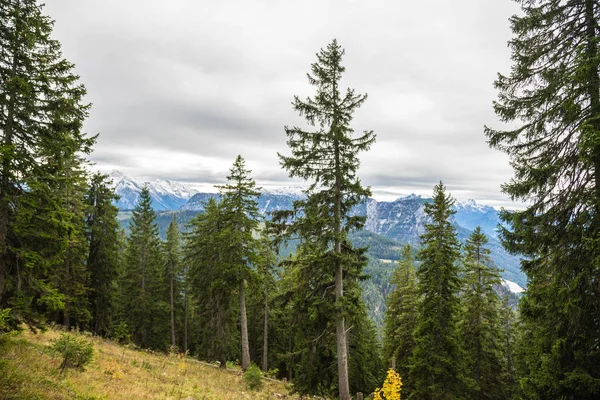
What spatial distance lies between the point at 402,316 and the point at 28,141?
25643 mm

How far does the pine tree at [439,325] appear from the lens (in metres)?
17.8

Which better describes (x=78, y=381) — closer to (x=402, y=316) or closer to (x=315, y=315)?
(x=315, y=315)

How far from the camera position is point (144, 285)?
33188mm

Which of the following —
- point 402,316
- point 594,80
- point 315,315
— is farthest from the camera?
point 402,316

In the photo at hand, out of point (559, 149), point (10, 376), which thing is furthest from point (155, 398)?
point (559, 149)

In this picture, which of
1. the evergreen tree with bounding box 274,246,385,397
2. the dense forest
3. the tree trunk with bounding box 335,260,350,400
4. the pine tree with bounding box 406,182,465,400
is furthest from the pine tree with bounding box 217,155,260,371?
the pine tree with bounding box 406,182,465,400

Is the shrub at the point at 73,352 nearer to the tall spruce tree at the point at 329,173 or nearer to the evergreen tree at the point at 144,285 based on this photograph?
the tall spruce tree at the point at 329,173

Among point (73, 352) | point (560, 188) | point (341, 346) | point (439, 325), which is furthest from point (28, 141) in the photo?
point (439, 325)

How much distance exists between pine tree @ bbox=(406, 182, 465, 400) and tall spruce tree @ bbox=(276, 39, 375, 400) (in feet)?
23.9

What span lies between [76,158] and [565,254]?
2684cm

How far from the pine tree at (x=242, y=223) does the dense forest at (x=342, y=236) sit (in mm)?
101

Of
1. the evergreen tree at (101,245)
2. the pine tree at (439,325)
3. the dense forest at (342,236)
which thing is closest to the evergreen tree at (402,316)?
the dense forest at (342,236)

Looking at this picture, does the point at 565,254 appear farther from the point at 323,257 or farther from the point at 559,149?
the point at 323,257

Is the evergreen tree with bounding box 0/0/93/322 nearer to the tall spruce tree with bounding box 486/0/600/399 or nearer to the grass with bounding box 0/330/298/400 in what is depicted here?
the grass with bounding box 0/330/298/400
